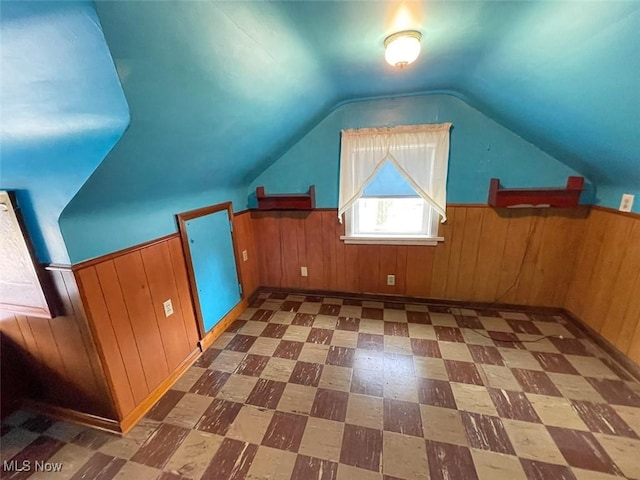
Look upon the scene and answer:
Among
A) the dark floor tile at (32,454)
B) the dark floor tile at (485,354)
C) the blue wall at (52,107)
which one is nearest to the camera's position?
the blue wall at (52,107)

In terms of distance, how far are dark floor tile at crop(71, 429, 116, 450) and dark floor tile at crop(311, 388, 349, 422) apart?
1.20 m

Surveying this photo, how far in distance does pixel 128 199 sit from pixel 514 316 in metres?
3.29

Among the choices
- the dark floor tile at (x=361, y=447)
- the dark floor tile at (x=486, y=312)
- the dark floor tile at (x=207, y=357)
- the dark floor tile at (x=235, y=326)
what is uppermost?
the dark floor tile at (x=486, y=312)

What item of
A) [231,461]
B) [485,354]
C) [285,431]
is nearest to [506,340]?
[485,354]

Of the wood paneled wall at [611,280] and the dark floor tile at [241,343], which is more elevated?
the wood paneled wall at [611,280]

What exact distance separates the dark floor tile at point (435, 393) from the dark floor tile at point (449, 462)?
264 mm

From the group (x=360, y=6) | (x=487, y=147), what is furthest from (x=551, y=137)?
(x=360, y=6)

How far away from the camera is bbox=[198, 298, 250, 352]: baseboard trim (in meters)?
2.22

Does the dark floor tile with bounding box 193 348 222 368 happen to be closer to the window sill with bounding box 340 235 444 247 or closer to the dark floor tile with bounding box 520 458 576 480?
the window sill with bounding box 340 235 444 247

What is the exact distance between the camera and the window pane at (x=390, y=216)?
2.66 metres

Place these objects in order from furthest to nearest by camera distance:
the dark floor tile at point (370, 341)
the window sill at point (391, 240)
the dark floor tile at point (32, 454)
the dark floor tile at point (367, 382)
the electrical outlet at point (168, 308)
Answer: the window sill at point (391, 240) < the dark floor tile at point (370, 341) < the electrical outlet at point (168, 308) < the dark floor tile at point (367, 382) < the dark floor tile at point (32, 454)

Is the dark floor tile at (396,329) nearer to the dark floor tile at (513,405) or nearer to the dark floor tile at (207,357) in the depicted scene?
the dark floor tile at (513,405)

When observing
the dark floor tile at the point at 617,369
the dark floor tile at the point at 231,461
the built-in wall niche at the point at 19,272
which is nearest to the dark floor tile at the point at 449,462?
the dark floor tile at the point at 231,461

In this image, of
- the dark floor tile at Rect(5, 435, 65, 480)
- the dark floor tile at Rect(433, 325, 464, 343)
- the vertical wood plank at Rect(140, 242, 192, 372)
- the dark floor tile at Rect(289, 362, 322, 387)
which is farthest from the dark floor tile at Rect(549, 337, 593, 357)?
the dark floor tile at Rect(5, 435, 65, 480)
